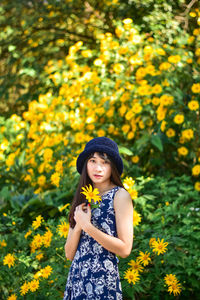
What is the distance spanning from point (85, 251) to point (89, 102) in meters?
2.36

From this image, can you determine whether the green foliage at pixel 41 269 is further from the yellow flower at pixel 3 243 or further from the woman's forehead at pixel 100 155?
the woman's forehead at pixel 100 155

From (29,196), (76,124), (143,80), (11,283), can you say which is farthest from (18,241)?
(143,80)

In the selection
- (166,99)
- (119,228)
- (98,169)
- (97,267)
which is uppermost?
(98,169)

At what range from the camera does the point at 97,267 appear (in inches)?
63.5

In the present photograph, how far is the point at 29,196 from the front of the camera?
3332 mm

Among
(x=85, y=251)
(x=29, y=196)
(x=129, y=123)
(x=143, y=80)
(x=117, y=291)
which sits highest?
(x=85, y=251)

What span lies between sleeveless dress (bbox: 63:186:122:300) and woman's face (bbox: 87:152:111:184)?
0.08 m

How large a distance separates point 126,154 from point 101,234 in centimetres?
191

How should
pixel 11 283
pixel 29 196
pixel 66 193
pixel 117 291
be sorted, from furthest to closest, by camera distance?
pixel 29 196, pixel 66 193, pixel 11 283, pixel 117 291

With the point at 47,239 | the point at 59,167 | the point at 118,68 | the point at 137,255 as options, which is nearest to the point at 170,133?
the point at 118,68

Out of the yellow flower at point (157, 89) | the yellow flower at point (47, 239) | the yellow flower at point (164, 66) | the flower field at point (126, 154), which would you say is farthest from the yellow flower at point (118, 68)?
the yellow flower at point (47, 239)

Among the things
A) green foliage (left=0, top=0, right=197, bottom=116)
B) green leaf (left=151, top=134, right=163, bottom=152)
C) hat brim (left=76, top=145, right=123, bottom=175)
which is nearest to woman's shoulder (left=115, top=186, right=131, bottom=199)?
hat brim (left=76, top=145, right=123, bottom=175)

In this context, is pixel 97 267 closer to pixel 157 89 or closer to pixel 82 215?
pixel 82 215

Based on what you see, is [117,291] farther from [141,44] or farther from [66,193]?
[141,44]
